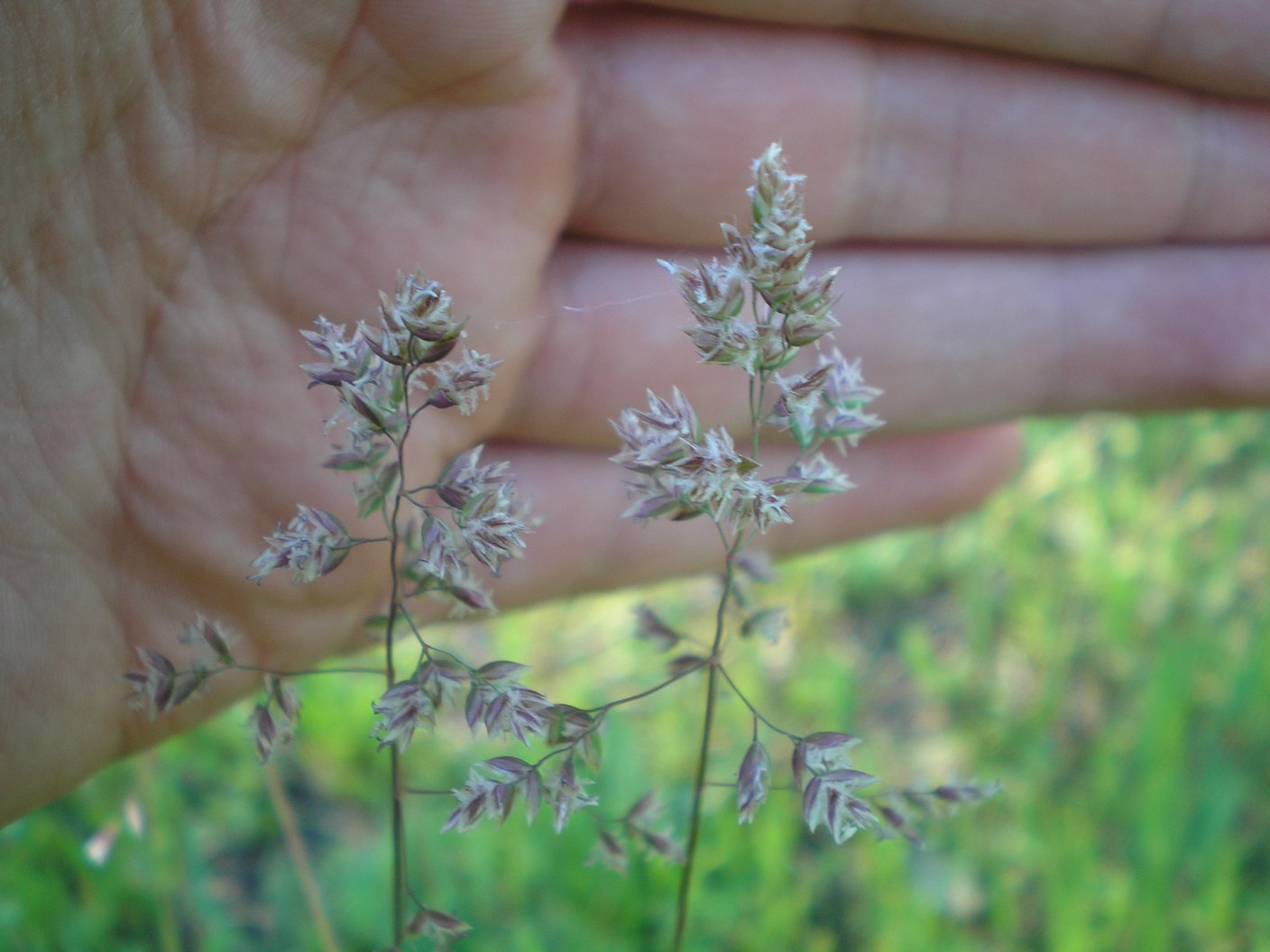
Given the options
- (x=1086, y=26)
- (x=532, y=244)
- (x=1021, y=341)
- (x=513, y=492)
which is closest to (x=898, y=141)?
(x=1086, y=26)

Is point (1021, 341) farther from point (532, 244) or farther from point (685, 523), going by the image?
point (532, 244)

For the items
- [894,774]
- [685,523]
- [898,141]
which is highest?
[898,141]

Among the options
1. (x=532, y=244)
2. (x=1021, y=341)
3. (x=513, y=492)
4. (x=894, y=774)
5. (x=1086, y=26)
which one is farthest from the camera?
(x=894, y=774)

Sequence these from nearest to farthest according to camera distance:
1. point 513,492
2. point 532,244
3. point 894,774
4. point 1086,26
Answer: point 513,492
point 532,244
point 1086,26
point 894,774

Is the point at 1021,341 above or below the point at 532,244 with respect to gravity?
below

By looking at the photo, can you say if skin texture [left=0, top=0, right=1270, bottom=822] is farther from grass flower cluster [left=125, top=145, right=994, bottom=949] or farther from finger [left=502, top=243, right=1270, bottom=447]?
grass flower cluster [left=125, top=145, right=994, bottom=949]

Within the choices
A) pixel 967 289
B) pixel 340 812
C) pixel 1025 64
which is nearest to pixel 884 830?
pixel 967 289

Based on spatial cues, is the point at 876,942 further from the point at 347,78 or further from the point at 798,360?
the point at 347,78
